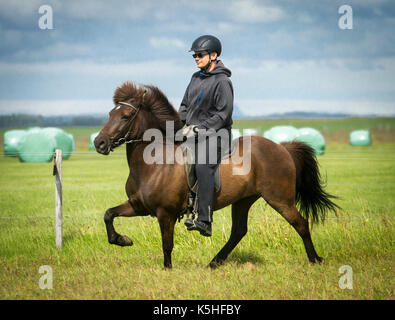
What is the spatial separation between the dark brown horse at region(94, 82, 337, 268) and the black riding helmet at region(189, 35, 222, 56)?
30.4 inches

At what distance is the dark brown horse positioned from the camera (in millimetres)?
5438

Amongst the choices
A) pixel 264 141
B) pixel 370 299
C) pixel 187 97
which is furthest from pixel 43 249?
pixel 370 299

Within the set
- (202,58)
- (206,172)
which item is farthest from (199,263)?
(202,58)

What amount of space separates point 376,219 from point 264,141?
3.41m

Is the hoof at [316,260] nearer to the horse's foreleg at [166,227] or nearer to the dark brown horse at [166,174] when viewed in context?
the dark brown horse at [166,174]

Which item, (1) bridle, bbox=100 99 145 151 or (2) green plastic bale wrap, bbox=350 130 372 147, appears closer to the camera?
(1) bridle, bbox=100 99 145 151

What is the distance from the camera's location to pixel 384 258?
21.2ft

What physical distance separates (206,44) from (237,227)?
2617mm

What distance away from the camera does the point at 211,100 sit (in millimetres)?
5695

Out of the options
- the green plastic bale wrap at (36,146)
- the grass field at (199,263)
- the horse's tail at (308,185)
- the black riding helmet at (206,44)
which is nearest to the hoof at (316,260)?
the grass field at (199,263)

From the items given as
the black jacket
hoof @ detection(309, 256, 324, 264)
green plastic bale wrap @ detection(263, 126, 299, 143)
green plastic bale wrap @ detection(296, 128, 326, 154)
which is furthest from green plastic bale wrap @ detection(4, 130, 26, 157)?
hoof @ detection(309, 256, 324, 264)

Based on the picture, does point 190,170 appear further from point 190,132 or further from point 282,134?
point 282,134

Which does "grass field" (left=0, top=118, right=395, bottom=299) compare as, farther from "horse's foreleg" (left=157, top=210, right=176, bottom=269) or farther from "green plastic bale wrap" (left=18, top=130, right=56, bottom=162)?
"green plastic bale wrap" (left=18, top=130, right=56, bottom=162)
